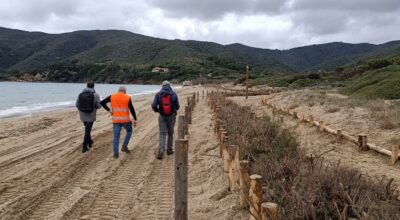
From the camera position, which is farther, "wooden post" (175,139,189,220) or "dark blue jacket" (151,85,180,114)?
"dark blue jacket" (151,85,180,114)

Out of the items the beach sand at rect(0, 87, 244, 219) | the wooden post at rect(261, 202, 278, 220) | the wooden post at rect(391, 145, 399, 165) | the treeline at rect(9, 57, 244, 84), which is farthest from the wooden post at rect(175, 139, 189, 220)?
the treeline at rect(9, 57, 244, 84)

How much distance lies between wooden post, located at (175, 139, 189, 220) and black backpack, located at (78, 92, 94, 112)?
5.31 meters

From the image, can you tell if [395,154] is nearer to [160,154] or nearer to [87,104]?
[160,154]

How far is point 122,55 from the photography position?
14788 cm

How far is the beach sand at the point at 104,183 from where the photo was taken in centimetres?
573

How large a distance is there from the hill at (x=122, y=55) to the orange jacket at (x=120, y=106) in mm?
92943

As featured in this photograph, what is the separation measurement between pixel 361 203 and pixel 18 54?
176 meters

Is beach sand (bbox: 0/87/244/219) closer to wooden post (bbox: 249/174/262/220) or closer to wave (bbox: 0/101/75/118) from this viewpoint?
wooden post (bbox: 249/174/262/220)

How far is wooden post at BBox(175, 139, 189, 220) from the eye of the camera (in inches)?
189

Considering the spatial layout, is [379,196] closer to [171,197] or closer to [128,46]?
[171,197]

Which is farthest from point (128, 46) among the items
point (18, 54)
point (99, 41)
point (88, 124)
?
point (88, 124)

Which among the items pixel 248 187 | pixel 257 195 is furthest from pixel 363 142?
pixel 257 195

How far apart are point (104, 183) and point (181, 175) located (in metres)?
2.68

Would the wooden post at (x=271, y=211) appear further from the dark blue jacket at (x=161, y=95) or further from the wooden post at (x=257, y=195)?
the dark blue jacket at (x=161, y=95)
